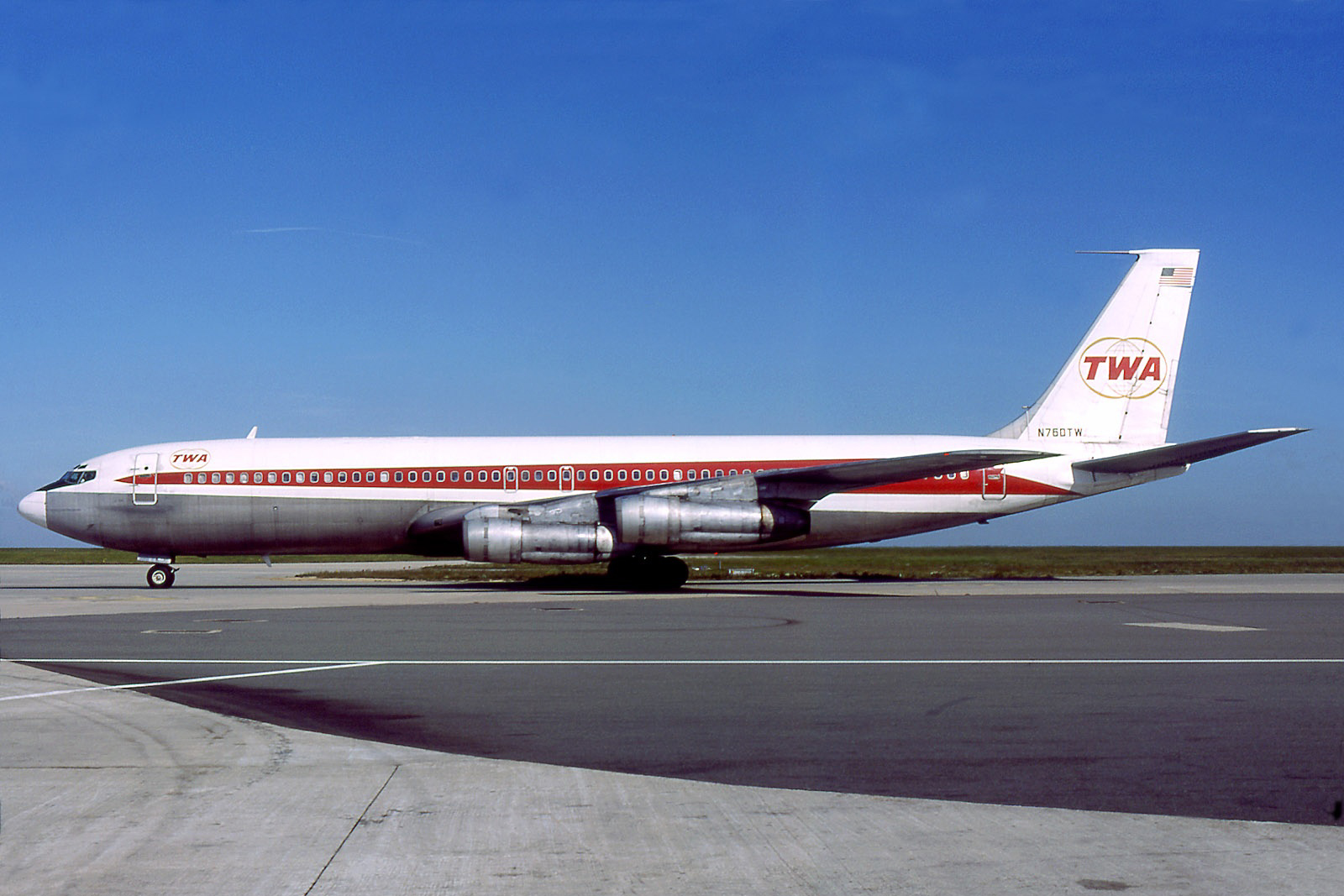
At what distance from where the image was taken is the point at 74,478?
94.7 feet

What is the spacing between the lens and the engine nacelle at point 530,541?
25.2m

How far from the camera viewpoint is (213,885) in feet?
14.9

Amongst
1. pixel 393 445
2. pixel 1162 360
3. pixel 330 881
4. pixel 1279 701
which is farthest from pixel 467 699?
pixel 1162 360

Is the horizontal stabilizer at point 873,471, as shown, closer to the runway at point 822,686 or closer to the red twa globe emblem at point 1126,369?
the runway at point 822,686

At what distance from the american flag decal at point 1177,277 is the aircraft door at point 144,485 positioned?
86.2ft

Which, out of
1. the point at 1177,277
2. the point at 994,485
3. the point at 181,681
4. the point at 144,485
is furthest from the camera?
the point at 1177,277

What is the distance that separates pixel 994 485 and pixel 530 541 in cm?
1175

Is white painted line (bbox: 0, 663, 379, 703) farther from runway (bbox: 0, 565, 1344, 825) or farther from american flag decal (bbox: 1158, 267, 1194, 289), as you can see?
american flag decal (bbox: 1158, 267, 1194, 289)

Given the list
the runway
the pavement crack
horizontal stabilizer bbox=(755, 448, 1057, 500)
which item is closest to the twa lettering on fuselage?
the runway

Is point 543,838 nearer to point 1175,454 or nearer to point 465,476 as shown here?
point 465,476

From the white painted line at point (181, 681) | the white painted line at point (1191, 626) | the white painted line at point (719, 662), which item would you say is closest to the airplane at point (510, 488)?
the white painted line at point (1191, 626)

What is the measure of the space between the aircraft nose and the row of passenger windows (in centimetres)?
395

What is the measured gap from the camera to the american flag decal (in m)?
29.6

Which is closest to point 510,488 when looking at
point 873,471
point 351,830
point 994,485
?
point 873,471
